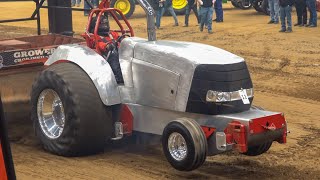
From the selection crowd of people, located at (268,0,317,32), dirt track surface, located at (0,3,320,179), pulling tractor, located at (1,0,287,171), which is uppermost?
crowd of people, located at (268,0,317,32)

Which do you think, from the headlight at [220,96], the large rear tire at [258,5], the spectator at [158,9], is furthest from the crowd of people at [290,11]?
the headlight at [220,96]

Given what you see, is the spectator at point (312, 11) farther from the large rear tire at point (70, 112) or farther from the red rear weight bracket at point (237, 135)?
the red rear weight bracket at point (237, 135)

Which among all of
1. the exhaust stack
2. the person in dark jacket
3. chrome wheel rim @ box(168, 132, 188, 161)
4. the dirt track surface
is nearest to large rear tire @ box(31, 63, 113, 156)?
the dirt track surface

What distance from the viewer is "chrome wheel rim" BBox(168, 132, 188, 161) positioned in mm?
5492

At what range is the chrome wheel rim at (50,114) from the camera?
253 inches

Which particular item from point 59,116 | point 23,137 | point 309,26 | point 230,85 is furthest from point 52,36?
point 309,26

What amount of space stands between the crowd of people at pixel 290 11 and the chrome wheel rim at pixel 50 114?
12.0 metres

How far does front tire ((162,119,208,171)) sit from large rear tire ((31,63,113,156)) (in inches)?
33.1

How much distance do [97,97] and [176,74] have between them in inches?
34.0

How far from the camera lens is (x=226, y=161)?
644cm

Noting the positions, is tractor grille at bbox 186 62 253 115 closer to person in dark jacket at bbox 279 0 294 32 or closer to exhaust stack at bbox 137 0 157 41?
exhaust stack at bbox 137 0 157 41

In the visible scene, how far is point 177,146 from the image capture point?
5.56 m

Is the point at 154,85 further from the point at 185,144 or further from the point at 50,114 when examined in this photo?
the point at 50,114

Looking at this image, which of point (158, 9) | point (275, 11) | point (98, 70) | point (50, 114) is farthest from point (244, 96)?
point (275, 11)
